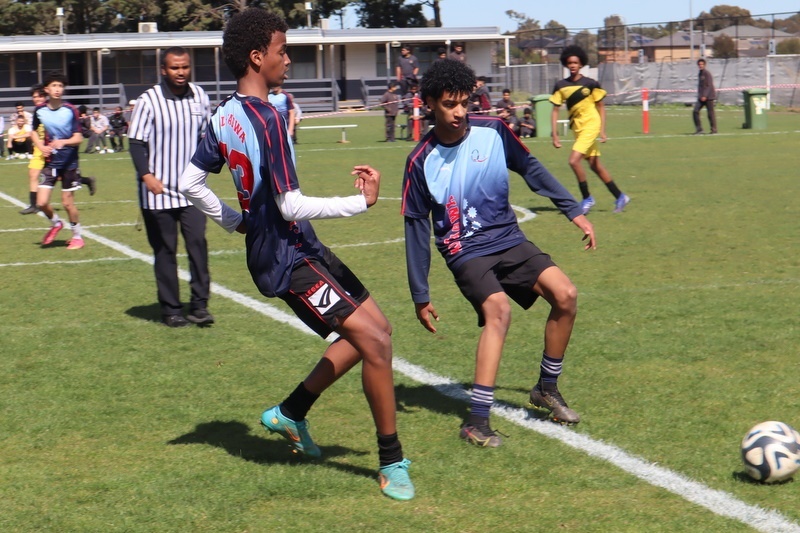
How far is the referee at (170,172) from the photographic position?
854 centimetres

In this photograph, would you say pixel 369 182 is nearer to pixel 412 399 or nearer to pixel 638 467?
pixel 638 467

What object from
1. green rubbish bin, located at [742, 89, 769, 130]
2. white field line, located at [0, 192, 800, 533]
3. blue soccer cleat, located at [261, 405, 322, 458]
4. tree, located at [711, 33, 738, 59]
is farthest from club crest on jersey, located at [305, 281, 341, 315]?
tree, located at [711, 33, 738, 59]

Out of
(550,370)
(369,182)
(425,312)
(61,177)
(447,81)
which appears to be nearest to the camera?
(369,182)

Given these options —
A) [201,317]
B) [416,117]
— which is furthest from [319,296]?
[416,117]

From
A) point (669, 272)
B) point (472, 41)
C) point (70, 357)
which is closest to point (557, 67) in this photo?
point (472, 41)

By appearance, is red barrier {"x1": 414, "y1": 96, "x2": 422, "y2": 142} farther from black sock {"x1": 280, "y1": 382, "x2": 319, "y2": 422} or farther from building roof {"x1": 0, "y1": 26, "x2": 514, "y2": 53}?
black sock {"x1": 280, "y1": 382, "x2": 319, "y2": 422}

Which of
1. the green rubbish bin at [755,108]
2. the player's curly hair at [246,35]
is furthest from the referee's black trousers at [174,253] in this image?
the green rubbish bin at [755,108]

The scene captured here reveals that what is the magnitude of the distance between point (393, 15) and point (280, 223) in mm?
66089

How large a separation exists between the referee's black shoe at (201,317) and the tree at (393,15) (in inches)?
2433

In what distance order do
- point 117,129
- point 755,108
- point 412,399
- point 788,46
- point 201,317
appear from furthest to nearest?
point 788,46
point 117,129
point 755,108
point 201,317
point 412,399

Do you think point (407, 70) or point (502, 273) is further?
point (407, 70)

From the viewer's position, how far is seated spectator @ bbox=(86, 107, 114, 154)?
3095 cm

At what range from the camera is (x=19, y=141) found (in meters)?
29.5

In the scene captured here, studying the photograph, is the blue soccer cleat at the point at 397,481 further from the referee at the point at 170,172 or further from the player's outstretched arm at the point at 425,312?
the referee at the point at 170,172
